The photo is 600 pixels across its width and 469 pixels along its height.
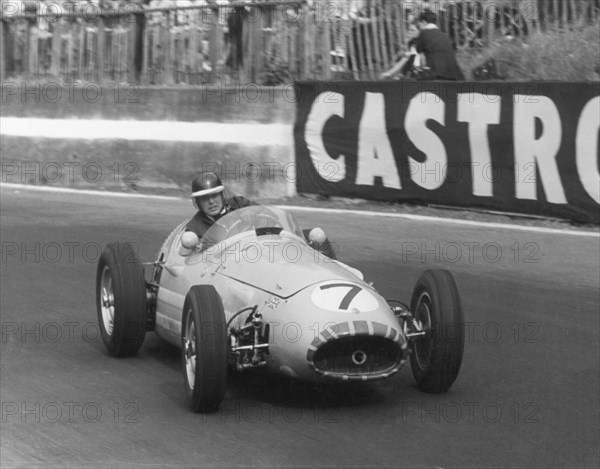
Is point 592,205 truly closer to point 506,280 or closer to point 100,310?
point 506,280

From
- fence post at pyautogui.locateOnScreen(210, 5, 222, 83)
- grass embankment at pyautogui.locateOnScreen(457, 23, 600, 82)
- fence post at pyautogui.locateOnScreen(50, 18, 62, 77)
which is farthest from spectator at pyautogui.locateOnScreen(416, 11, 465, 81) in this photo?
fence post at pyautogui.locateOnScreen(50, 18, 62, 77)

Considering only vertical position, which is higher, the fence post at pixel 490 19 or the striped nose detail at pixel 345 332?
the fence post at pixel 490 19

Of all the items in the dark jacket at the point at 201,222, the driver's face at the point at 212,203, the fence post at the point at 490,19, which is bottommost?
the dark jacket at the point at 201,222

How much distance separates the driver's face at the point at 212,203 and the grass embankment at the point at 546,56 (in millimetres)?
7657

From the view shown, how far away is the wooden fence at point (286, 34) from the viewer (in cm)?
1543

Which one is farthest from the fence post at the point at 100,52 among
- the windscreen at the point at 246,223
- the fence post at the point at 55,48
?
the windscreen at the point at 246,223

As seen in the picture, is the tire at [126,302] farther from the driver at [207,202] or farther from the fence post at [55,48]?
the fence post at [55,48]

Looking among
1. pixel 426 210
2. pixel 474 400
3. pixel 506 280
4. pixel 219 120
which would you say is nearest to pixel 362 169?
pixel 426 210

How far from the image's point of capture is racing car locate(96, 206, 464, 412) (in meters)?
6.04

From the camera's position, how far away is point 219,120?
15.5 m

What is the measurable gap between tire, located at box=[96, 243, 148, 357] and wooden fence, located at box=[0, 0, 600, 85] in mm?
8471

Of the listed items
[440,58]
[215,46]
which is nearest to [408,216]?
[440,58]

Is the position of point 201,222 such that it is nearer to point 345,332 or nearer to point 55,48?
point 345,332

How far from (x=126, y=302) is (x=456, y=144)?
6.76 metres
